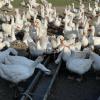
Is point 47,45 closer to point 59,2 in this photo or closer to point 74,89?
point 74,89

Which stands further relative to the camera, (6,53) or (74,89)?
(6,53)

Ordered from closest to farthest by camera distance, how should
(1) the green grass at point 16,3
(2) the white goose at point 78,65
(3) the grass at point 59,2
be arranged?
(2) the white goose at point 78,65
(1) the green grass at point 16,3
(3) the grass at point 59,2

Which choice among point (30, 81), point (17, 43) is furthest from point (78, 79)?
point (17, 43)

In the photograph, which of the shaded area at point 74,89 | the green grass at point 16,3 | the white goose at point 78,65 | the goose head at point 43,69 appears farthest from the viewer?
the green grass at point 16,3

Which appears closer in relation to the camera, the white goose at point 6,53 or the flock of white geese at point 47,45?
the flock of white geese at point 47,45

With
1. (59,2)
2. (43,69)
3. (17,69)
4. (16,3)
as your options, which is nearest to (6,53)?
(43,69)

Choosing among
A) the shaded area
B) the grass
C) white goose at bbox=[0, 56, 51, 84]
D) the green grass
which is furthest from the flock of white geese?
the grass

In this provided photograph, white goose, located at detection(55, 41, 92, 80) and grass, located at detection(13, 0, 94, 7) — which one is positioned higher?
grass, located at detection(13, 0, 94, 7)

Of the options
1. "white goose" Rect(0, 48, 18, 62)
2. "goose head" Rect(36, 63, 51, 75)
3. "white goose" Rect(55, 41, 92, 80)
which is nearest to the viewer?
"white goose" Rect(55, 41, 92, 80)

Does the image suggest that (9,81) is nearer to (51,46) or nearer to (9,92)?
(9,92)

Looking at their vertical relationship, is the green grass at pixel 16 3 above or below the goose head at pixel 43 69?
above

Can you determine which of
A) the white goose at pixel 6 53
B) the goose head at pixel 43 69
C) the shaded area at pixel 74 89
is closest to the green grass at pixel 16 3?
the white goose at pixel 6 53

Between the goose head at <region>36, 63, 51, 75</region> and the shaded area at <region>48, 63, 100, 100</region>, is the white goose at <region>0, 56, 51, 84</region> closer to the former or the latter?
the goose head at <region>36, 63, 51, 75</region>

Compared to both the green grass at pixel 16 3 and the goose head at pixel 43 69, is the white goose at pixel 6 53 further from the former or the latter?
the green grass at pixel 16 3
